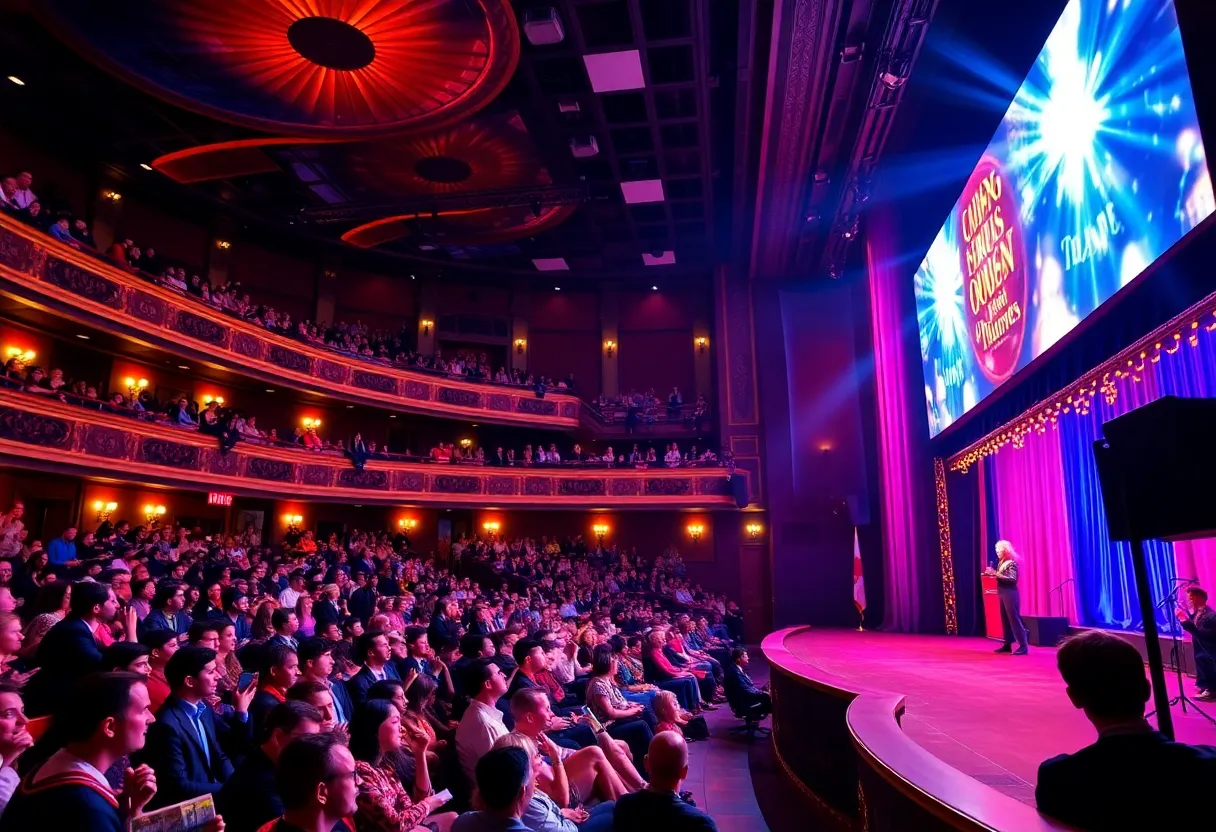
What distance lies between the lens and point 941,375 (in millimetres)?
9352

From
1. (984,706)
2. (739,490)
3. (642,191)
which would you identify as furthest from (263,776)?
(739,490)

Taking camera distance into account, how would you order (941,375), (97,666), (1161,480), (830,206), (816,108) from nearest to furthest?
(1161,480), (97,666), (941,375), (816,108), (830,206)

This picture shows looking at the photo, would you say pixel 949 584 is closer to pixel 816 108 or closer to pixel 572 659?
pixel 572 659

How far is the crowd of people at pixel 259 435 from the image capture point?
33.4ft

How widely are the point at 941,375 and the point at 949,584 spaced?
3.24 meters

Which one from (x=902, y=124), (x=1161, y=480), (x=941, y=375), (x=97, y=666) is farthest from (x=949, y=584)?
(x=97, y=666)

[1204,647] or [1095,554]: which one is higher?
[1095,554]

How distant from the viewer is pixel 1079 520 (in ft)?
28.3

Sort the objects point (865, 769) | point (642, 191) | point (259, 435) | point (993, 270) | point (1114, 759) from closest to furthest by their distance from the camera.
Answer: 1. point (1114, 759)
2. point (865, 769)
3. point (993, 270)
4. point (259, 435)
5. point (642, 191)

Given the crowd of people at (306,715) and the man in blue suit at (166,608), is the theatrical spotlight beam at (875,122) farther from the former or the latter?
the man in blue suit at (166,608)

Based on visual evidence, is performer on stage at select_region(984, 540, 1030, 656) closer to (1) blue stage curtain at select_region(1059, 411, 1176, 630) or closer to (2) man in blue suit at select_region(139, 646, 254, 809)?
(1) blue stage curtain at select_region(1059, 411, 1176, 630)

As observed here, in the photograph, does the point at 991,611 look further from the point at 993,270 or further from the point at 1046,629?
the point at 993,270

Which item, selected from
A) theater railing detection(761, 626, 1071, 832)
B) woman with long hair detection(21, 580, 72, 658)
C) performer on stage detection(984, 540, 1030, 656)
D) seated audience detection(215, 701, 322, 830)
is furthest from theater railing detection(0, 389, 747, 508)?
theater railing detection(761, 626, 1071, 832)

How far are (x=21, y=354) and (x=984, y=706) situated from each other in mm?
13520
